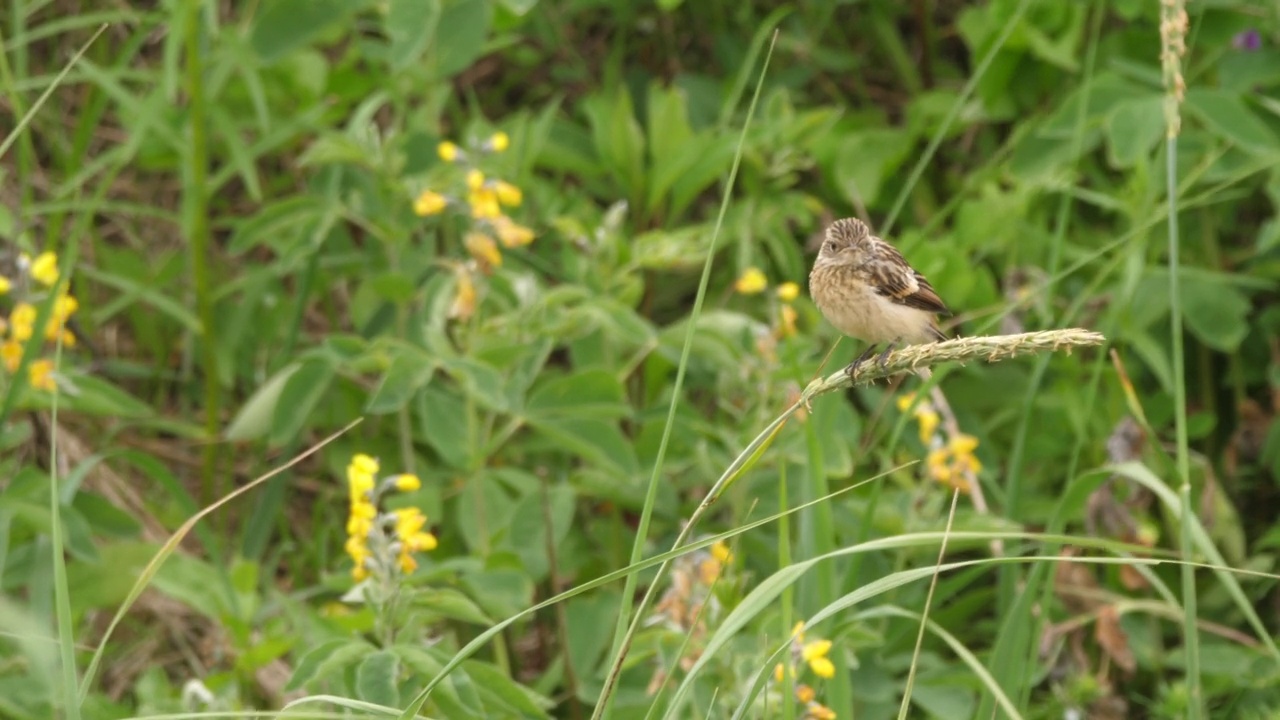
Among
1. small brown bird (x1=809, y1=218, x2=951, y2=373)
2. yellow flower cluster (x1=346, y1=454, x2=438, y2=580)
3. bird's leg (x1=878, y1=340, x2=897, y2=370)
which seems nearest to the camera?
bird's leg (x1=878, y1=340, x2=897, y2=370)

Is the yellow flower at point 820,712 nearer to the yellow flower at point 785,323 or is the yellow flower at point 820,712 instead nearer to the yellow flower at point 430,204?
the yellow flower at point 785,323

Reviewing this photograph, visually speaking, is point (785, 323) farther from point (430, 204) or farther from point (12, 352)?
point (12, 352)

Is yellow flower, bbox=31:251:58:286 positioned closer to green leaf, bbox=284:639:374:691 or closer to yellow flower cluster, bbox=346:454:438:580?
yellow flower cluster, bbox=346:454:438:580

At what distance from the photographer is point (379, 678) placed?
276 centimetres

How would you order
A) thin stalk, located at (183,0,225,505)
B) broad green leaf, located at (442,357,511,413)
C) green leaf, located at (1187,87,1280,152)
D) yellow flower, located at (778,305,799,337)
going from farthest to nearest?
green leaf, located at (1187,87,1280,152)
thin stalk, located at (183,0,225,505)
yellow flower, located at (778,305,799,337)
broad green leaf, located at (442,357,511,413)

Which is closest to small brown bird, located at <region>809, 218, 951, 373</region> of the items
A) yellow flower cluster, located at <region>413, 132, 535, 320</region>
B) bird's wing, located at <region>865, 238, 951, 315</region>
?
bird's wing, located at <region>865, 238, 951, 315</region>

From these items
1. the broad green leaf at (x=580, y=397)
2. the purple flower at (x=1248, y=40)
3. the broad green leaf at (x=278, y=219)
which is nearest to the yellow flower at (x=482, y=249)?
the broad green leaf at (x=580, y=397)

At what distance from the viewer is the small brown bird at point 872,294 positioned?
2994 millimetres

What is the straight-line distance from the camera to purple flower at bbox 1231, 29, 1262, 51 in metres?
4.85

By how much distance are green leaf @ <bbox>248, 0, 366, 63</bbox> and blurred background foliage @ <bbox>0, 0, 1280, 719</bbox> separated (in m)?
0.01

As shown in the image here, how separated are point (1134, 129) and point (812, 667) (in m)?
2.16

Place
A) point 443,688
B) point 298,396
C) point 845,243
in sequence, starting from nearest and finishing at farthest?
1. point 443,688
2. point 845,243
3. point 298,396

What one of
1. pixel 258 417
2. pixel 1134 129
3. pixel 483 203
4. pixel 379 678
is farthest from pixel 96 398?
pixel 1134 129

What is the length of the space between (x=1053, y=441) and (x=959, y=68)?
1764mm
